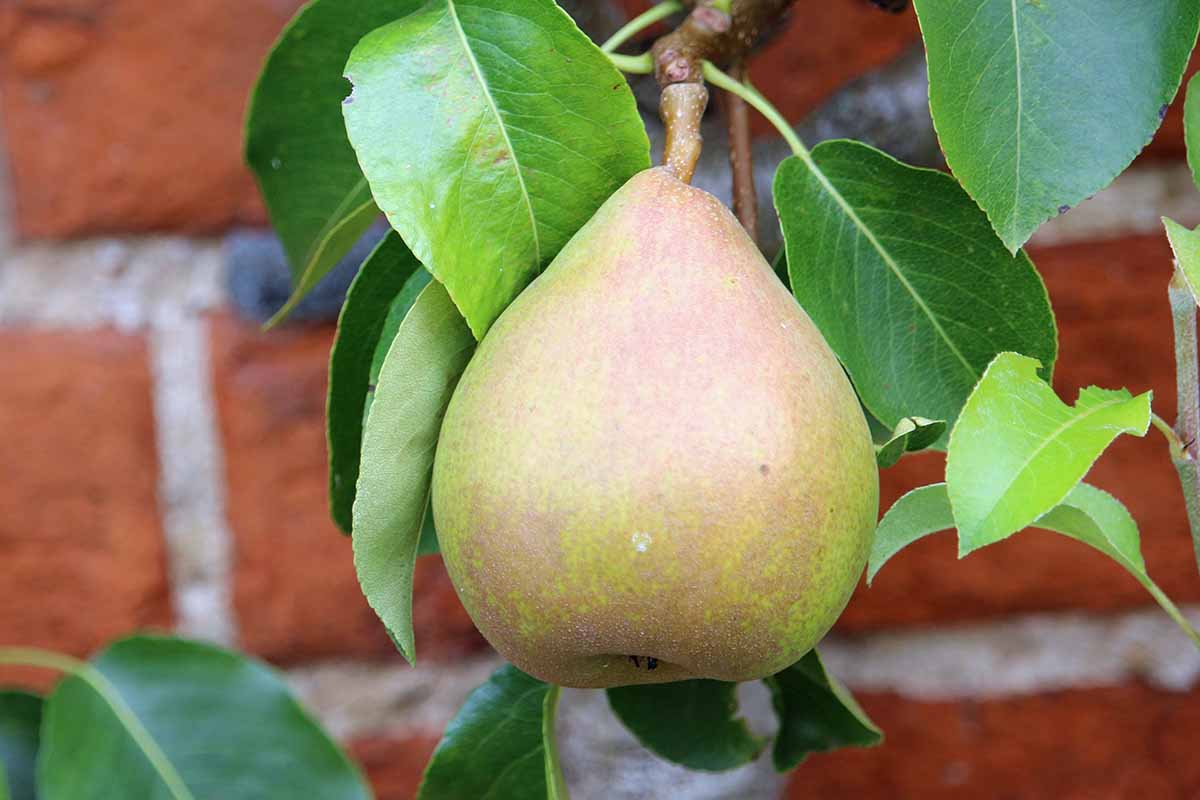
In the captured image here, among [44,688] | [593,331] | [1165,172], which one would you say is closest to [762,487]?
[593,331]

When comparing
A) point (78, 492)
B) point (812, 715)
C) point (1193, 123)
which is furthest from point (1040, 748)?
point (78, 492)

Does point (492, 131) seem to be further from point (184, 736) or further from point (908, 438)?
point (184, 736)

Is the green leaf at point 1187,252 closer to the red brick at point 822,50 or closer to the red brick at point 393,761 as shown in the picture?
the red brick at point 822,50

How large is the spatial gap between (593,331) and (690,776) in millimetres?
252

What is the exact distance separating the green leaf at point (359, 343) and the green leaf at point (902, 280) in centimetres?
10

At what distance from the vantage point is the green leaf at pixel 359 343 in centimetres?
31

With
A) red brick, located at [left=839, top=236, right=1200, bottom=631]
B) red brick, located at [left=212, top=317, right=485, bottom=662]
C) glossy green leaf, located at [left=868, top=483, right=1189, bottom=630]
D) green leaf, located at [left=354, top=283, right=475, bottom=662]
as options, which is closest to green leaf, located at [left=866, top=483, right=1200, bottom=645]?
glossy green leaf, located at [left=868, top=483, right=1189, bottom=630]

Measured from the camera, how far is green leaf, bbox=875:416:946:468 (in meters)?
0.26

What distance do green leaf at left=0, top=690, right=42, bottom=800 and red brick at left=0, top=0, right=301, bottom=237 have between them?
0.71 feet

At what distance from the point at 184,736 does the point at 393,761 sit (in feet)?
0.57

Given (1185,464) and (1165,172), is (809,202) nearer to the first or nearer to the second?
(1185,464)

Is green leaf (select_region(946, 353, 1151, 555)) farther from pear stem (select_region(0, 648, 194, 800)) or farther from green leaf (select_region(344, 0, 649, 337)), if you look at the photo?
pear stem (select_region(0, 648, 194, 800))

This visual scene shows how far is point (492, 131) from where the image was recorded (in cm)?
27

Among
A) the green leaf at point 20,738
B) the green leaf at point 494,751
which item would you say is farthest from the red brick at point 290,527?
the green leaf at point 494,751
